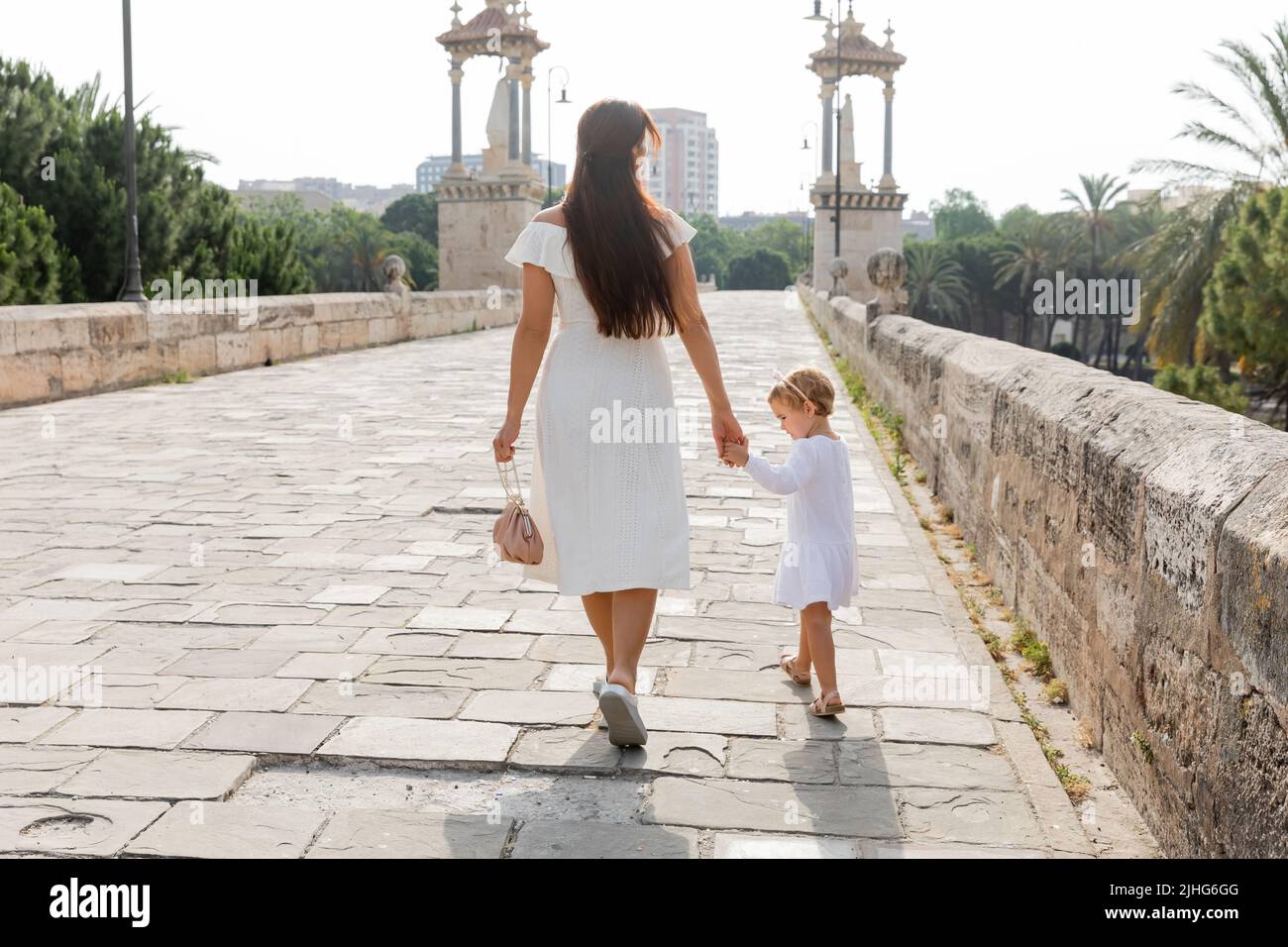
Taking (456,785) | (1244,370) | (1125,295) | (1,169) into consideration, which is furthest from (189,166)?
(1125,295)

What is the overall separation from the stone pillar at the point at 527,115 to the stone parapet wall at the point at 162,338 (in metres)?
17.1

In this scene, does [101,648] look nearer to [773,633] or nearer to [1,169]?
[773,633]

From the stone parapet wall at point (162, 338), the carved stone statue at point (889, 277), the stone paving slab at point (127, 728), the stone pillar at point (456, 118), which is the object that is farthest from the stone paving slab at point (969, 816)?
the stone pillar at point (456, 118)

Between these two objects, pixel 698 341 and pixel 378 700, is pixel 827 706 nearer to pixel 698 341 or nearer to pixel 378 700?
pixel 698 341

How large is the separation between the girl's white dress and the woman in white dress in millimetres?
276

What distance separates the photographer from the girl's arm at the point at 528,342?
3654 millimetres

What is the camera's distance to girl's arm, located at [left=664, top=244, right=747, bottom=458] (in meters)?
3.69

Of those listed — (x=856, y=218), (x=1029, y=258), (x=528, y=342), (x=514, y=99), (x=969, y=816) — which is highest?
(x=514, y=99)

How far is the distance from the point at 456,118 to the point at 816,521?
36.0 m

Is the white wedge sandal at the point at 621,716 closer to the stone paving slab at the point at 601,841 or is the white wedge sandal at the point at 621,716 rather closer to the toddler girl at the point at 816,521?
the stone paving slab at the point at 601,841

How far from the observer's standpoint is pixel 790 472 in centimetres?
389

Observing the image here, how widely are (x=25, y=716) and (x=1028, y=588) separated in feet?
10.8

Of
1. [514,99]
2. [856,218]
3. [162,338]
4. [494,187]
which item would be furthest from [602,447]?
[856,218]
